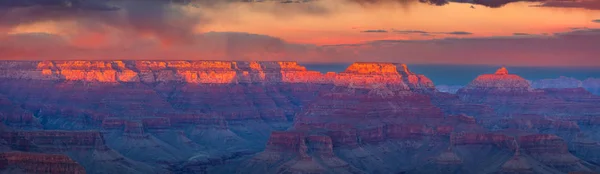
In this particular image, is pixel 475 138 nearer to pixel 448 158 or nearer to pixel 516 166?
pixel 448 158

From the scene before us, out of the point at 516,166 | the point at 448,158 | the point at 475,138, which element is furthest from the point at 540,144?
the point at 448,158

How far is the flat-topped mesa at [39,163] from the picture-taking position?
5133 inches

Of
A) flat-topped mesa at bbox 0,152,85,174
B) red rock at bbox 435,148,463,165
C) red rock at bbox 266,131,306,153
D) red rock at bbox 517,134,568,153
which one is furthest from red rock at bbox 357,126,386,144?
flat-topped mesa at bbox 0,152,85,174

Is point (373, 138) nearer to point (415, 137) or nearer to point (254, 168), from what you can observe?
point (415, 137)

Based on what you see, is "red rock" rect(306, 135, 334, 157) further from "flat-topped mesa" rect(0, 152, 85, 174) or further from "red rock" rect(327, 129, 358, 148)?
"flat-topped mesa" rect(0, 152, 85, 174)

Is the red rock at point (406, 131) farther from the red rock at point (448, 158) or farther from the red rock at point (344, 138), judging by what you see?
the red rock at point (448, 158)

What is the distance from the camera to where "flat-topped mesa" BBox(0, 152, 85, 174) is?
13038 centimetres

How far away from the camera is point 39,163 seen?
131 meters

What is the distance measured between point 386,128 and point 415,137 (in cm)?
495

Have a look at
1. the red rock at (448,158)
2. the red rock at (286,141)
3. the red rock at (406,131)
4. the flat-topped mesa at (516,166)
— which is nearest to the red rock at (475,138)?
the red rock at (448,158)

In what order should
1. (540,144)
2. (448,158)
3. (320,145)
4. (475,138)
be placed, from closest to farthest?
1. (320,145)
2. (540,144)
3. (448,158)
4. (475,138)

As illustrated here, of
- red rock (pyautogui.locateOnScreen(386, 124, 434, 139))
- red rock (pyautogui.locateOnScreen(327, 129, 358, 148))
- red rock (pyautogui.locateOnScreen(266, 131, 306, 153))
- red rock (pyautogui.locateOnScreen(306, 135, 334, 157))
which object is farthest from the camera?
red rock (pyautogui.locateOnScreen(386, 124, 434, 139))

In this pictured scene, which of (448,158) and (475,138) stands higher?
(475,138)

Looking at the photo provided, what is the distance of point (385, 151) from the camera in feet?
625
